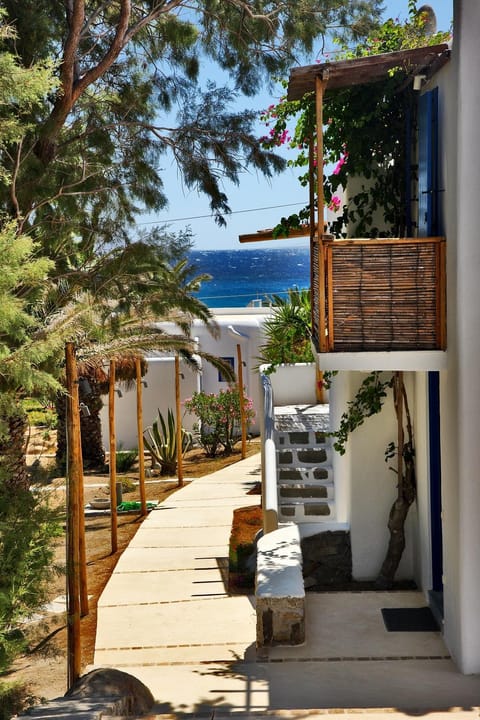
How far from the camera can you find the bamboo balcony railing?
8.47 m

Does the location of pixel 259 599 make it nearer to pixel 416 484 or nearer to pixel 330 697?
pixel 330 697

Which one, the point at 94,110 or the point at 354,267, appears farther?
the point at 94,110

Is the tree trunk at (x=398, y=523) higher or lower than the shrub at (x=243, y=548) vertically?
higher

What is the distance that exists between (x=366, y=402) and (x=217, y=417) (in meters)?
12.7

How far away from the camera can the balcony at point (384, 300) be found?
27.8 feet

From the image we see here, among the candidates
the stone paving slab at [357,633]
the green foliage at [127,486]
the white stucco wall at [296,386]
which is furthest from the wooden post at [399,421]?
the green foliage at [127,486]

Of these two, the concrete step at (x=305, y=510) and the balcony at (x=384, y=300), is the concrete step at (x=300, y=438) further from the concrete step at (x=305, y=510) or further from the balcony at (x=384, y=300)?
the balcony at (x=384, y=300)

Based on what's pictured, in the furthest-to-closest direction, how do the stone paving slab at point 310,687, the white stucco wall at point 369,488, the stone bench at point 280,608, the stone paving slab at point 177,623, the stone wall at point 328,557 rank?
the stone wall at point 328,557, the white stucco wall at point 369,488, the stone paving slab at point 177,623, the stone bench at point 280,608, the stone paving slab at point 310,687

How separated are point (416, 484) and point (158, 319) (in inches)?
304

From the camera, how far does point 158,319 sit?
17078 millimetres

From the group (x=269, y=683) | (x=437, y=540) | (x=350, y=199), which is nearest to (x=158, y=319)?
(x=350, y=199)

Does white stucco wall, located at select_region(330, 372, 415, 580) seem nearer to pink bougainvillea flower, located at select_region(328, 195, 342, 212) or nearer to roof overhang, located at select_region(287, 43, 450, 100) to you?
pink bougainvillea flower, located at select_region(328, 195, 342, 212)

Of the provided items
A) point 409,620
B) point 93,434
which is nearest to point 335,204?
point 409,620

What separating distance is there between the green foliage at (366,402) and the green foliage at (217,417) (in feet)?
40.6
